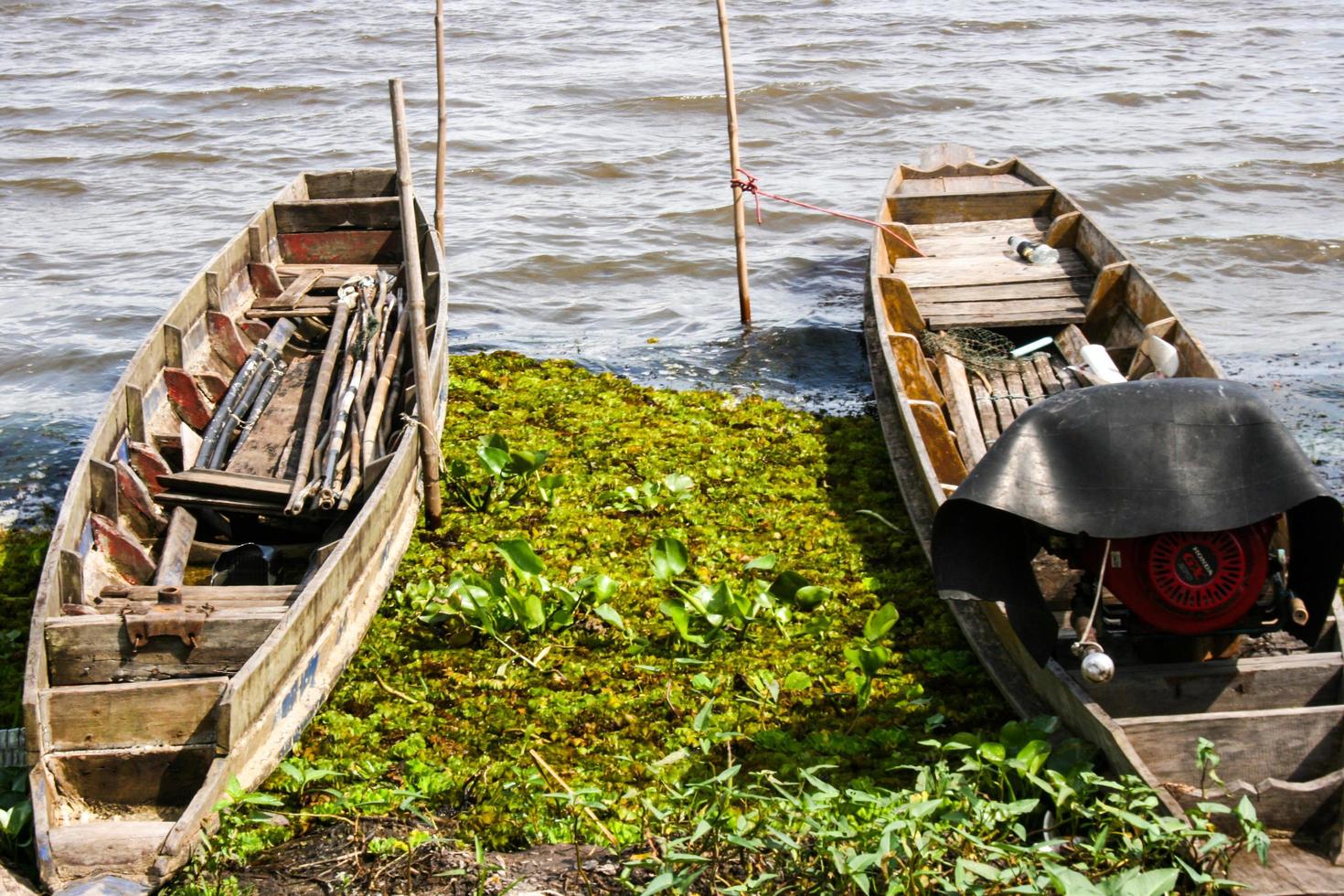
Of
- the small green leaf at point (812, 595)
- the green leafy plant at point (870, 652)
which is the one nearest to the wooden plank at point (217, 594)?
the small green leaf at point (812, 595)

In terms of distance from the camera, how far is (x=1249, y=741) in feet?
15.8

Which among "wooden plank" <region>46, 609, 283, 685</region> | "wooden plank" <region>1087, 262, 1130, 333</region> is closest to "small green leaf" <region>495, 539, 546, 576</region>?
"wooden plank" <region>46, 609, 283, 685</region>

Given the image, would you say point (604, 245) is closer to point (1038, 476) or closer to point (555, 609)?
point (555, 609)

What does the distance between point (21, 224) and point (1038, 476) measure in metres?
14.2

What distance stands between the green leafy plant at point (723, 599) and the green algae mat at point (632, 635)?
0.05 feet

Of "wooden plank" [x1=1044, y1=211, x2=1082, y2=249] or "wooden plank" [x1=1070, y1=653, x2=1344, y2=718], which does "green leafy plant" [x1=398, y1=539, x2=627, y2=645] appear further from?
"wooden plank" [x1=1044, y1=211, x2=1082, y2=249]

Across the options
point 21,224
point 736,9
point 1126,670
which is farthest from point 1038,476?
point 736,9

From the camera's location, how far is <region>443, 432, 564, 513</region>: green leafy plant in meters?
7.78

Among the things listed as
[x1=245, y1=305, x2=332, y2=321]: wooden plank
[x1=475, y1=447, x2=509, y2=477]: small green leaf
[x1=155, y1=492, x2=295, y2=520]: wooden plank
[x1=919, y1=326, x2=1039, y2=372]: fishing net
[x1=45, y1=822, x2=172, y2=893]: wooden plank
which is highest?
[x1=245, y1=305, x2=332, y2=321]: wooden plank

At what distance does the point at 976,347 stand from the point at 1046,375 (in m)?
0.61

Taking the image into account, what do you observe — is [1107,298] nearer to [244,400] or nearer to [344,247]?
[244,400]

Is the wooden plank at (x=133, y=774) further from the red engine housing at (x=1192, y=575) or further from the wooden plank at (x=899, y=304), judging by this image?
the wooden plank at (x=899, y=304)

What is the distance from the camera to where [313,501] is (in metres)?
6.88

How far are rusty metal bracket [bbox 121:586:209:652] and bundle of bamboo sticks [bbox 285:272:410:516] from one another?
116 cm
